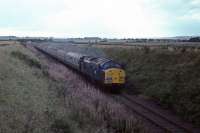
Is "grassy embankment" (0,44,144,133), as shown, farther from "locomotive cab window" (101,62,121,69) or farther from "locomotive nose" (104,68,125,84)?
"locomotive cab window" (101,62,121,69)

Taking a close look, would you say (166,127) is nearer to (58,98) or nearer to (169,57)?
(58,98)

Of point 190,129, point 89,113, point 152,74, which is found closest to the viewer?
point 89,113

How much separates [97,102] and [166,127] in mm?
4565

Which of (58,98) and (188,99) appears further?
(188,99)

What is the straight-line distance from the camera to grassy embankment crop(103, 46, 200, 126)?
22.1m

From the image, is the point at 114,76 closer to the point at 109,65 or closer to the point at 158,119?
the point at 109,65

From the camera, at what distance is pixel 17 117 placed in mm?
11102

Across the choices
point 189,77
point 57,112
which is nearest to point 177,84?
point 189,77

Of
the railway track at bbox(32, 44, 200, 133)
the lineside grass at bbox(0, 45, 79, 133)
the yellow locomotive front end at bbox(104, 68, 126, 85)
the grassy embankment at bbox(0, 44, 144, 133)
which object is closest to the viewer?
the lineside grass at bbox(0, 45, 79, 133)

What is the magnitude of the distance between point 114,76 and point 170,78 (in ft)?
15.5

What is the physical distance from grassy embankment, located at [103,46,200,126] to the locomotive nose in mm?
2224

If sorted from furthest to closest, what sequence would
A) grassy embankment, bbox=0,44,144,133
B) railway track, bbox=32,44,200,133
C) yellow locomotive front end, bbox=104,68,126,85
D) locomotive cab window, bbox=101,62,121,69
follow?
locomotive cab window, bbox=101,62,121,69
yellow locomotive front end, bbox=104,68,126,85
railway track, bbox=32,44,200,133
grassy embankment, bbox=0,44,144,133

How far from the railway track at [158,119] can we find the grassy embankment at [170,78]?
1634mm

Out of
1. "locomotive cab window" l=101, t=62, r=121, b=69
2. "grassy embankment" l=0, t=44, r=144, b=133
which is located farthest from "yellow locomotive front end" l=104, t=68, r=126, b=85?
"grassy embankment" l=0, t=44, r=144, b=133
